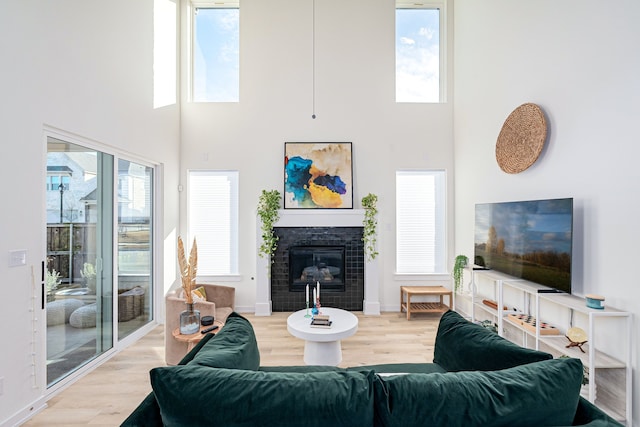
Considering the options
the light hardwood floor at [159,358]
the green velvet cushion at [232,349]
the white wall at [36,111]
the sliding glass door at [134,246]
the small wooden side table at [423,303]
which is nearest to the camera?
the green velvet cushion at [232,349]

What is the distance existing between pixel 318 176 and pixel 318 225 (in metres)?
0.77

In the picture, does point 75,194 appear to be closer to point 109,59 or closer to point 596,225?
point 109,59

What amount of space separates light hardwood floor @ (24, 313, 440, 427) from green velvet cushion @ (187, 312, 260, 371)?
4.59 feet

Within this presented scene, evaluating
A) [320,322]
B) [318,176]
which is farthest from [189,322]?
[318,176]

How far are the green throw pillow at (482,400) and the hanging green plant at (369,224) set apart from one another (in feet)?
11.1

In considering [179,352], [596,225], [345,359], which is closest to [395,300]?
[345,359]

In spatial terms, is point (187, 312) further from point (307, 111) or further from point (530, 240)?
point (307, 111)

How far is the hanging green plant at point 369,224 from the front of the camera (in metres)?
4.56

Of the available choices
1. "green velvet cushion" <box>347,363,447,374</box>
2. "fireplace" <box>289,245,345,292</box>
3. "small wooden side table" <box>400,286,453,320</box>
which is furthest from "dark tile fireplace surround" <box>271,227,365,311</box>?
"green velvet cushion" <box>347,363,447,374</box>

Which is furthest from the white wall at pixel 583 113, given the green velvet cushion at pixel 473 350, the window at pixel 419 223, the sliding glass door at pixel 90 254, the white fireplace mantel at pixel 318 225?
the sliding glass door at pixel 90 254

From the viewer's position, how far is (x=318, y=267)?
4.70m

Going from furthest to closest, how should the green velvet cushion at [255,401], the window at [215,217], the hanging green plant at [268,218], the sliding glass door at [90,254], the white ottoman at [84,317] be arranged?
the window at [215,217], the hanging green plant at [268,218], the white ottoman at [84,317], the sliding glass door at [90,254], the green velvet cushion at [255,401]

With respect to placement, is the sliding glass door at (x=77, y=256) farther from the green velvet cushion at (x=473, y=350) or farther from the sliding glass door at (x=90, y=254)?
the green velvet cushion at (x=473, y=350)

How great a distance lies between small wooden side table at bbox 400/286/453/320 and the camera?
4.33 meters
